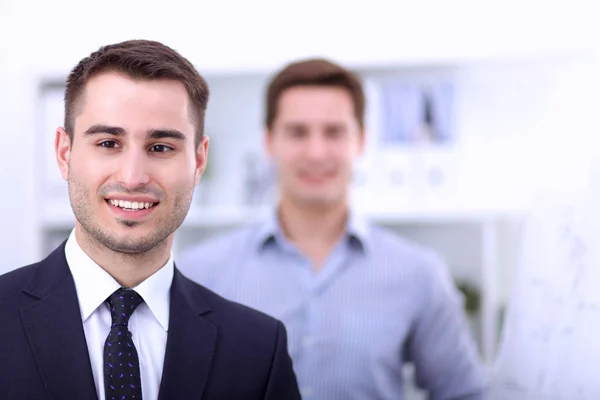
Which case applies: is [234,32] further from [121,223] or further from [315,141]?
[121,223]

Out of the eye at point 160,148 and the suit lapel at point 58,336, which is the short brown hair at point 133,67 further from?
the suit lapel at point 58,336

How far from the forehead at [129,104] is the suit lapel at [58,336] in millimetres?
→ 261

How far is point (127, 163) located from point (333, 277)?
1106 millimetres

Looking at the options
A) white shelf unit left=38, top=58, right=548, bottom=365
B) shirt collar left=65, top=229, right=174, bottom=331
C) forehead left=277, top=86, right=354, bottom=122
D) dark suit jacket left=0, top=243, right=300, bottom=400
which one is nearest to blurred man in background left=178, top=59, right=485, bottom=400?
forehead left=277, top=86, right=354, bottom=122

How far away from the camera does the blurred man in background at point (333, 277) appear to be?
202cm

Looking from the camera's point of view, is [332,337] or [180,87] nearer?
[180,87]

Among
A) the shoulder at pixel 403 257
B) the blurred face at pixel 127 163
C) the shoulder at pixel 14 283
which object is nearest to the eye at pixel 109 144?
the blurred face at pixel 127 163

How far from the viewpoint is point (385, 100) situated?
2.74 metres


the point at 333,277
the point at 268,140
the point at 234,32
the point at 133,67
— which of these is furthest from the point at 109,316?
the point at 234,32

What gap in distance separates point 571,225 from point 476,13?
66.9 inches

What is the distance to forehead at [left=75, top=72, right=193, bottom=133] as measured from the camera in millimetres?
1095

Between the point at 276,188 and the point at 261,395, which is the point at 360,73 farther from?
the point at 261,395

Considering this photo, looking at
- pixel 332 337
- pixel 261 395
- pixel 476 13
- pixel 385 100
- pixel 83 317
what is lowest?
pixel 332 337

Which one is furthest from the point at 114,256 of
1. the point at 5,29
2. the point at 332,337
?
the point at 5,29
